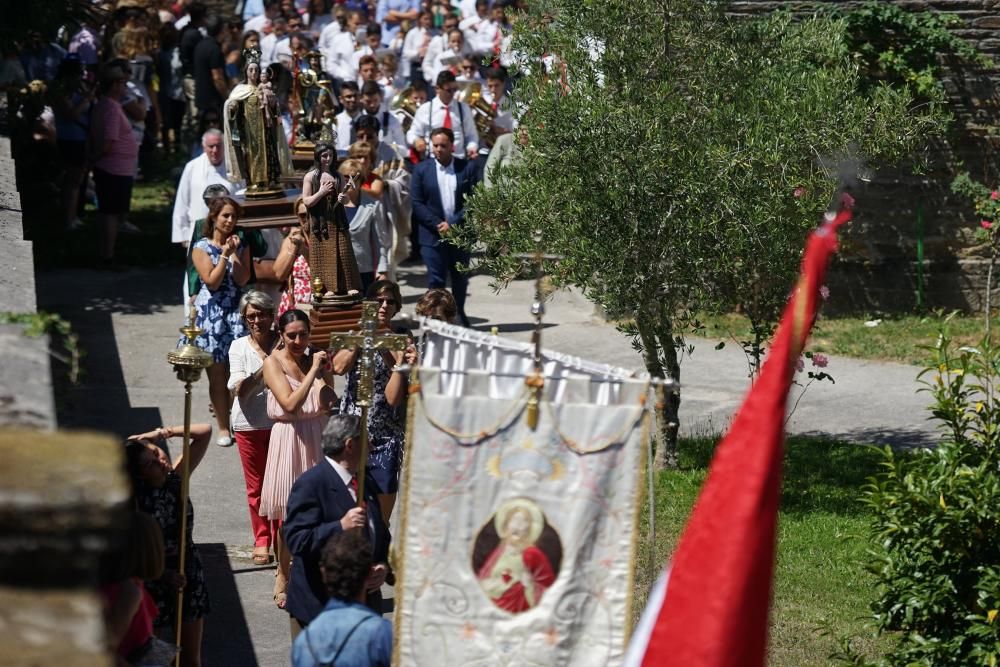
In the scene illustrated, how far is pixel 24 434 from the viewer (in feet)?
9.84

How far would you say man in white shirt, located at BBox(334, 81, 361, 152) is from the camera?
54.4 feet

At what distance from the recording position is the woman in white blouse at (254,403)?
893 centimetres

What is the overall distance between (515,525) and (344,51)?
50.7 feet

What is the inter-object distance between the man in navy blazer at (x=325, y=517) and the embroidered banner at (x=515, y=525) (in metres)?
1.13

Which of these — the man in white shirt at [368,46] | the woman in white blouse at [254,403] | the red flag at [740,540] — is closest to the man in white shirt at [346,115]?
the man in white shirt at [368,46]

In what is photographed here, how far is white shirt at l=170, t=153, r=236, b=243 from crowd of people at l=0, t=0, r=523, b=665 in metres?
0.02

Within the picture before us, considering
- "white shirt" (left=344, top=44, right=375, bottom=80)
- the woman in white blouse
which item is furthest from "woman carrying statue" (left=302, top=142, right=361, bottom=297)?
"white shirt" (left=344, top=44, right=375, bottom=80)

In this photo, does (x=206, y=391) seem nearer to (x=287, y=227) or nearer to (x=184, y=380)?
(x=287, y=227)

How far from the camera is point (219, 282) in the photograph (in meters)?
10.8

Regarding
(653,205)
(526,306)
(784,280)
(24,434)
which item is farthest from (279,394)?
(526,306)

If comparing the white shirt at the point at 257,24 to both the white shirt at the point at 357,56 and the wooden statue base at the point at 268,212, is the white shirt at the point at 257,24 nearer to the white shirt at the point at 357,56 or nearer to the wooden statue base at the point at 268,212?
the white shirt at the point at 357,56

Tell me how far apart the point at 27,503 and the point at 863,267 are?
13.8 metres

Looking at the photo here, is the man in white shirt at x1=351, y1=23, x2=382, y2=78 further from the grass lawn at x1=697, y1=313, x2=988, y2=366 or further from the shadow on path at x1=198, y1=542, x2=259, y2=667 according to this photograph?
the shadow on path at x1=198, y1=542, x2=259, y2=667

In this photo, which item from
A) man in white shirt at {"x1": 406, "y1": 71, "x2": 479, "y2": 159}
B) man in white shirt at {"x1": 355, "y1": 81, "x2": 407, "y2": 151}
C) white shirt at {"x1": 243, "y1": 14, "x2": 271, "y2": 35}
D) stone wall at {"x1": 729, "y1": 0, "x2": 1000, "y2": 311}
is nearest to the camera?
stone wall at {"x1": 729, "y1": 0, "x2": 1000, "y2": 311}
